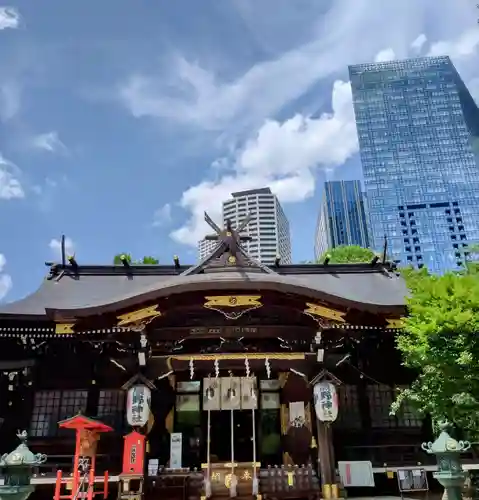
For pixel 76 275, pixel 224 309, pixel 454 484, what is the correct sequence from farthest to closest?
pixel 76 275 < pixel 224 309 < pixel 454 484

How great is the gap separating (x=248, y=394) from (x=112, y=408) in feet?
13.7

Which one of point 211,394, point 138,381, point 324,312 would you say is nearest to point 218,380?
point 211,394

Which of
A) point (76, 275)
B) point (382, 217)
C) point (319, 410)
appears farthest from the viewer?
point (382, 217)

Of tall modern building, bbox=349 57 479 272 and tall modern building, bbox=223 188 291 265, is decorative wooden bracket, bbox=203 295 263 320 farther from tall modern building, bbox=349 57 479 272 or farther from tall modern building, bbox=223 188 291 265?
tall modern building, bbox=349 57 479 272

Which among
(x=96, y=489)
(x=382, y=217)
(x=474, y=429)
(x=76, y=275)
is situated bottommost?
(x=96, y=489)

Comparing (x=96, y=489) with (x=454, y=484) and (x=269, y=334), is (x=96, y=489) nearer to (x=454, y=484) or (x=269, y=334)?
(x=269, y=334)

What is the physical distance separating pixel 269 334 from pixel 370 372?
3623 millimetres

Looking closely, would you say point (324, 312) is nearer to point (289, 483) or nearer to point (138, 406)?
point (289, 483)

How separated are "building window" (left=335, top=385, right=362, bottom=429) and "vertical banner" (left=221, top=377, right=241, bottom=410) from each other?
10.0ft

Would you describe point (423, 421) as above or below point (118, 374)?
below

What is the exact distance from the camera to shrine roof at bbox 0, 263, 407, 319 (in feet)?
38.6

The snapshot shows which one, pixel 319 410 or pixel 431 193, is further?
pixel 431 193

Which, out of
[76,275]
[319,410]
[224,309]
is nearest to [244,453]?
[319,410]

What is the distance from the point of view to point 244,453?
14.4 meters
